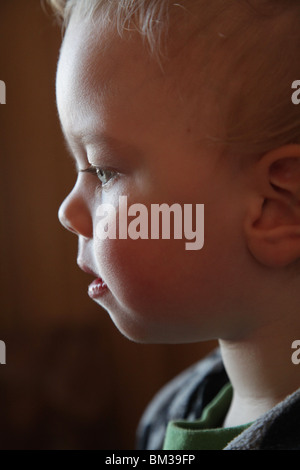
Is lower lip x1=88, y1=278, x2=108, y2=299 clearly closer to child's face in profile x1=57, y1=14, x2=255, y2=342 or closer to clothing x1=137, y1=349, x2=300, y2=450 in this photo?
child's face in profile x1=57, y1=14, x2=255, y2=342

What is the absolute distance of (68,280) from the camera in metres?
0.91

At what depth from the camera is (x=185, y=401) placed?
24.6 inches

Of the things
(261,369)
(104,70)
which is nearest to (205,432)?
(261,369)

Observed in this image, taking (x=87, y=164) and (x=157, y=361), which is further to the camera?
(x=157, y=361)

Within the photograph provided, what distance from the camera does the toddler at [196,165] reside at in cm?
39

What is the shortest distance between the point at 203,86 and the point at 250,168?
0.07 m

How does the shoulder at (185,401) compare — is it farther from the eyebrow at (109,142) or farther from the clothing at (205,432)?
the eyebrow at (109,142)

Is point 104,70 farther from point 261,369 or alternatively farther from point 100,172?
point 261,369

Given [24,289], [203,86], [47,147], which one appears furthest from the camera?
[24,289]

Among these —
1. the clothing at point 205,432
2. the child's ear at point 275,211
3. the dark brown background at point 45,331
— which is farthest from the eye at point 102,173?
the dark brown background at point 45,331

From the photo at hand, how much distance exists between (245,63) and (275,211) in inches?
4.1

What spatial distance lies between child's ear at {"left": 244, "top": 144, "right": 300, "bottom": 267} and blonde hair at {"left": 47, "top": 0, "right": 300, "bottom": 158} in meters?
0.02

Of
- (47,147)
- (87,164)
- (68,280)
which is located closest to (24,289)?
(68,280)
